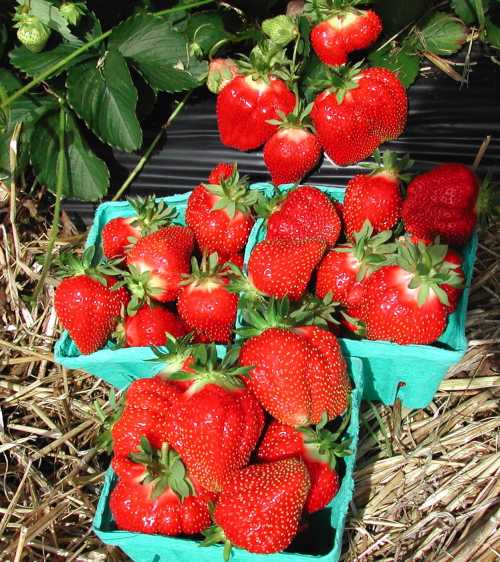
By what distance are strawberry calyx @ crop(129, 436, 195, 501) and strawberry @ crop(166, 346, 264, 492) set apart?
1cm

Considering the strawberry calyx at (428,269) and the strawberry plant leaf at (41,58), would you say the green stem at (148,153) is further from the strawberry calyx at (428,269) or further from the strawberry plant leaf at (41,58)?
the strawberry calyx at (428,269)

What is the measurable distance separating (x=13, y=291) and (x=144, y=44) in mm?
700

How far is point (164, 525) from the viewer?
3.42 feet

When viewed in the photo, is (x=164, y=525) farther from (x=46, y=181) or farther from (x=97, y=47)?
(x=97, y=47)

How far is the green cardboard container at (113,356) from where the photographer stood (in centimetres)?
125

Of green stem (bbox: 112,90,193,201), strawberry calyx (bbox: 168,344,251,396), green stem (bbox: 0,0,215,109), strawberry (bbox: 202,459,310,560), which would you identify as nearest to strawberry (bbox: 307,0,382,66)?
green stem (bbox: 0,0,215,109)

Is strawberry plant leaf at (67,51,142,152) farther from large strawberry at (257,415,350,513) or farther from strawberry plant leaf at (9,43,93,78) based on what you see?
large strawberry at (257,415,350,513)

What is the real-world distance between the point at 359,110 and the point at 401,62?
277 mm

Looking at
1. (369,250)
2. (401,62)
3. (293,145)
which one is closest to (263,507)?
(369,250)

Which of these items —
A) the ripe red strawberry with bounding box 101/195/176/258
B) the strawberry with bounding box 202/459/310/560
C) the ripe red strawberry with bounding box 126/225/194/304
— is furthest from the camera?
the ripe red strawberry with bounding box 101/195/176/258

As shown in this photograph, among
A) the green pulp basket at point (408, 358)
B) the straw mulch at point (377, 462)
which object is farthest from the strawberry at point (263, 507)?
the straw mulch at point (377, 462)

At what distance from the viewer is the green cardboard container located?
125cm

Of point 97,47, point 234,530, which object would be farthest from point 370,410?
point 97,47

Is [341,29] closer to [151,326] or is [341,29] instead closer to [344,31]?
[344,31]
